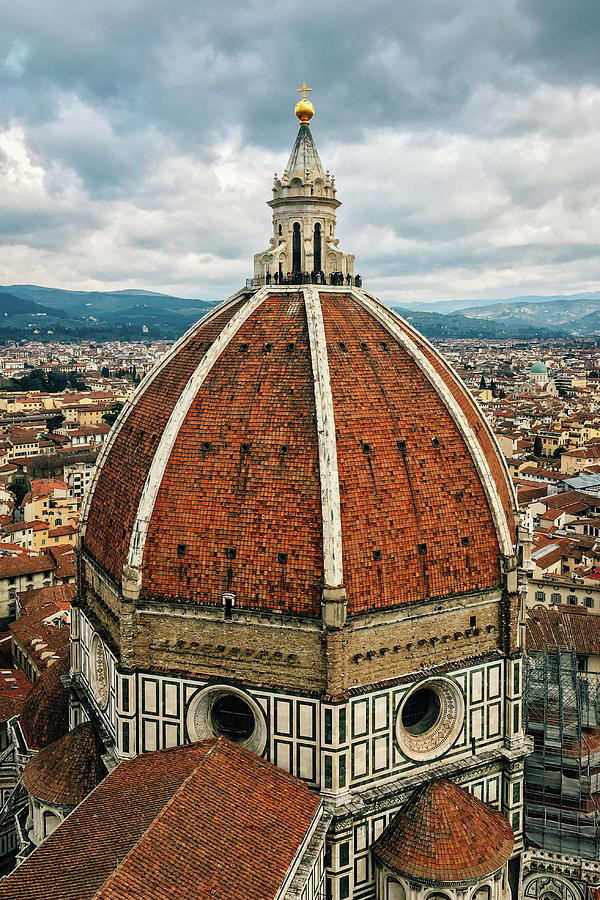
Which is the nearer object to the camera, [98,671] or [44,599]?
[98,671]

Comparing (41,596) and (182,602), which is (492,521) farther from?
(41,596)

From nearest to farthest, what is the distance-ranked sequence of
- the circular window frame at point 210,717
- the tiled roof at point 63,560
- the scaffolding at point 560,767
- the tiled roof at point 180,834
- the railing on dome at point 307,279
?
the tiled roof at point 180,834 < the circular window frame at point 210,717 < the scaffolding at point 560,767 < the railing on dome at point 307,279 < the tiled roof at point 63,560

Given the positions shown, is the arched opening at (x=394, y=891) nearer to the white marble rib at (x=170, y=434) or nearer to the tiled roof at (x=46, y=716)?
the white marble rib at (x=170, y=434)

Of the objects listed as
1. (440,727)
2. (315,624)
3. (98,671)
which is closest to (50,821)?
(98,671)

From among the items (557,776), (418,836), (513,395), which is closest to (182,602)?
(418,836)

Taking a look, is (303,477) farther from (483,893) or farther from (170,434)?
(483,893)

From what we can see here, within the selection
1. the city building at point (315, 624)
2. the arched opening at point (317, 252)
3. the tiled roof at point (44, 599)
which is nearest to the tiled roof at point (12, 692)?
the tiled roof at point (44, 599)
